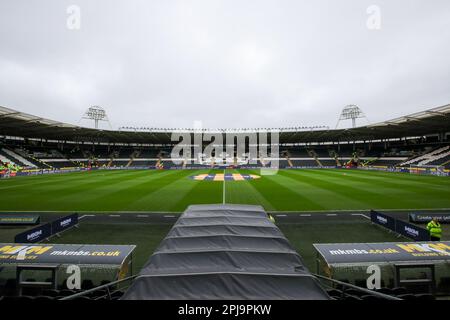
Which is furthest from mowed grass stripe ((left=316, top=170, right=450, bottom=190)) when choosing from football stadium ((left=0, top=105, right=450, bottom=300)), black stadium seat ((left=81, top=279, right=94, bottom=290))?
black stadium seat ((left=81, top=279, right=94, bottom=290))

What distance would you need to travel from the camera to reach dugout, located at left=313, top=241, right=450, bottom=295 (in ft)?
23.9

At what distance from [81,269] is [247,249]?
507cm

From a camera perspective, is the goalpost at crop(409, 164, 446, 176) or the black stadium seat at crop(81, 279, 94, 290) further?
the goalpost at crop(409, 164, 446, 176)

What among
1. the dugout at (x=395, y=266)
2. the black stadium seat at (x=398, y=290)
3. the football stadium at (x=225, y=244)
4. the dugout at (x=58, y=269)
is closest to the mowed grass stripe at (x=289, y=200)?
the football stadium at (x=225, y=244)

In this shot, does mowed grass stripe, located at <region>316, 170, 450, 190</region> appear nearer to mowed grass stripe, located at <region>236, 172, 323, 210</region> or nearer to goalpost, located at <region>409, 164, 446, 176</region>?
goalpost, located at <region>409, 164, 446, 176</region>

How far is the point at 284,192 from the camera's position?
28031mm

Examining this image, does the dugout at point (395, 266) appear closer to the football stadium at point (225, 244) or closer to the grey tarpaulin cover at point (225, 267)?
the football stadium at point (225, 244)

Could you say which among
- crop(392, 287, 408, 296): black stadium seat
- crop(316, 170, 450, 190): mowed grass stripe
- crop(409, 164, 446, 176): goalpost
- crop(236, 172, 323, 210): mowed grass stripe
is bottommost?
crop(236, 172, 323, 210): mowed grass stripe

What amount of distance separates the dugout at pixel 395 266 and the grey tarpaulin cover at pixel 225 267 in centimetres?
231

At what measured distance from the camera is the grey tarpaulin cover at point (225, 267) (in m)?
4.30

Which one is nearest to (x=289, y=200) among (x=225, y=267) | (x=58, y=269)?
(x=225, y=267)

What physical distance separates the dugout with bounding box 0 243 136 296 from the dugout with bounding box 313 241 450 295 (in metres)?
6.63

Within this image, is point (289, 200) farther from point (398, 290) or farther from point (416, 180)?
point (416, 180)

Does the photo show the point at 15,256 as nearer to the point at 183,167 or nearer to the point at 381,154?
the point at 183,167
